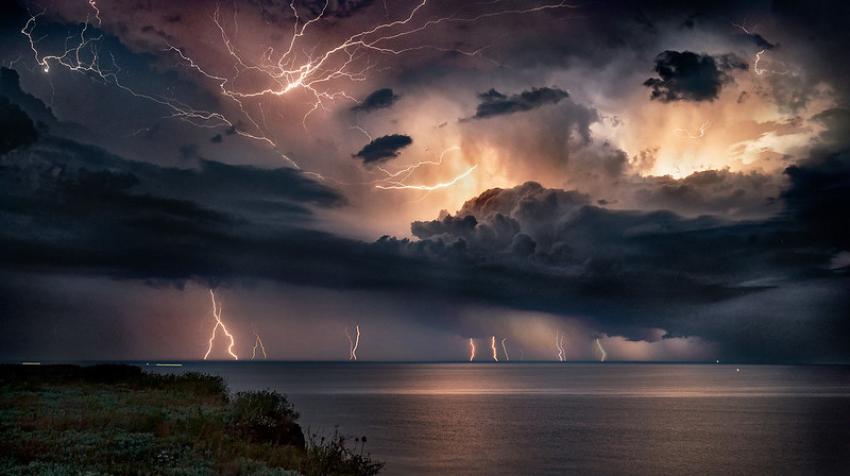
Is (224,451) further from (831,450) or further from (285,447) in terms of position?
(831,450)

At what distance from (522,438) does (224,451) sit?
33.5m

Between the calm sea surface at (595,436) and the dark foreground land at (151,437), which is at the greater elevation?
the dark foreground land at (151,437)

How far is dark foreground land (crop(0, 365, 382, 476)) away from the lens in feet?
55.7

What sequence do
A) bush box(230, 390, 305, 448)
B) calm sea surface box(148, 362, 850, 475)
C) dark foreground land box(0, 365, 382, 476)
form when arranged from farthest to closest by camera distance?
calm sea surface box(148, 362, 850, 475) → bush box(230, 390, 305, 448) → dark foreground land box(0, 365, 382, 476)

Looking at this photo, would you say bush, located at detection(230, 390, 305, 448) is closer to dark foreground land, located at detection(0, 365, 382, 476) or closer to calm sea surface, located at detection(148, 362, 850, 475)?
dark foreground land, located at detection(0, 365, 382, 476)

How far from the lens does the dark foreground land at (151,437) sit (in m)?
17.0

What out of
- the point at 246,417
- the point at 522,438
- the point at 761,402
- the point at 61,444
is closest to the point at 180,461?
the point at 61,444

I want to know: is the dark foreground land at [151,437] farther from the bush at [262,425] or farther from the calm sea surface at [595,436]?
the calm sea surface at [595,436]

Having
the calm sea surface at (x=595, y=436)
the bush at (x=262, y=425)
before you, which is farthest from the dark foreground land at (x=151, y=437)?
the calm sea surface at (x=595, y=436)

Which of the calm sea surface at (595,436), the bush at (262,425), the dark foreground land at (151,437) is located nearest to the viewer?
the dark foreground land at (151,437)

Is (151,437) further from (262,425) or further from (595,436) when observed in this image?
(595,436)

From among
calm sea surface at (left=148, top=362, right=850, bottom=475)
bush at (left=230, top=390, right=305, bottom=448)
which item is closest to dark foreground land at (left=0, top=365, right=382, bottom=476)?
bush at (left=230, top=390, right=305, bottom=448)

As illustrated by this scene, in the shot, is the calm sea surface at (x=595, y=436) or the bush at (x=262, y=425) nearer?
the bush at (x=262, y=425)

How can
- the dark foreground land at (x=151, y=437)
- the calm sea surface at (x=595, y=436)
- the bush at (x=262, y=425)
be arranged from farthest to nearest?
the calm sea surface at (x=595, y=436)
the bush at (x=262, y=425)
the dark foreground land at (x=151, y=437)
